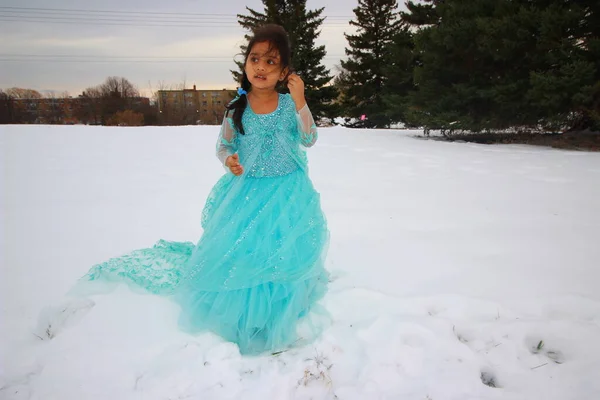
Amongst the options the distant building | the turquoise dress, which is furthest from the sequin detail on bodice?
the distant building

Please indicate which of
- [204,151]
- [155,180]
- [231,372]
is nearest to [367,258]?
[231,372]

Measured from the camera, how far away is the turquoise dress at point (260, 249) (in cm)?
176

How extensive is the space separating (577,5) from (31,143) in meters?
12.8

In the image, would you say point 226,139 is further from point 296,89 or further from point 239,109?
point 296,89

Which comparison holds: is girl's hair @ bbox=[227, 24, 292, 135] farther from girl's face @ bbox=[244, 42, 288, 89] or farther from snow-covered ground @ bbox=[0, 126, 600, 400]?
snow-covered ground @ bbox=[0, 126, 600, 400]

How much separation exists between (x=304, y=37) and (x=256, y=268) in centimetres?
2245

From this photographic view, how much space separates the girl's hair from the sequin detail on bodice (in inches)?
1.9

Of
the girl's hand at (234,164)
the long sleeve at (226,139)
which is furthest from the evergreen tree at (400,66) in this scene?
the girl's hand at (234,164)

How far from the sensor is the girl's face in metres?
1.85

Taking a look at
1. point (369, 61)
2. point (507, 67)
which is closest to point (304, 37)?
point (369, 61)

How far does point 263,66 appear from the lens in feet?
6.07

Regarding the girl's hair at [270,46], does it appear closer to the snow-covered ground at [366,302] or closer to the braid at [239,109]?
the braid at [239,109]

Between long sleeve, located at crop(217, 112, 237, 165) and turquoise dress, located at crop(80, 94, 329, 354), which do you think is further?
long sleeve, located at crop(217, 112, 237, 165)

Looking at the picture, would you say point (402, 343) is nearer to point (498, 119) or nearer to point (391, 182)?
point (391, 182)
